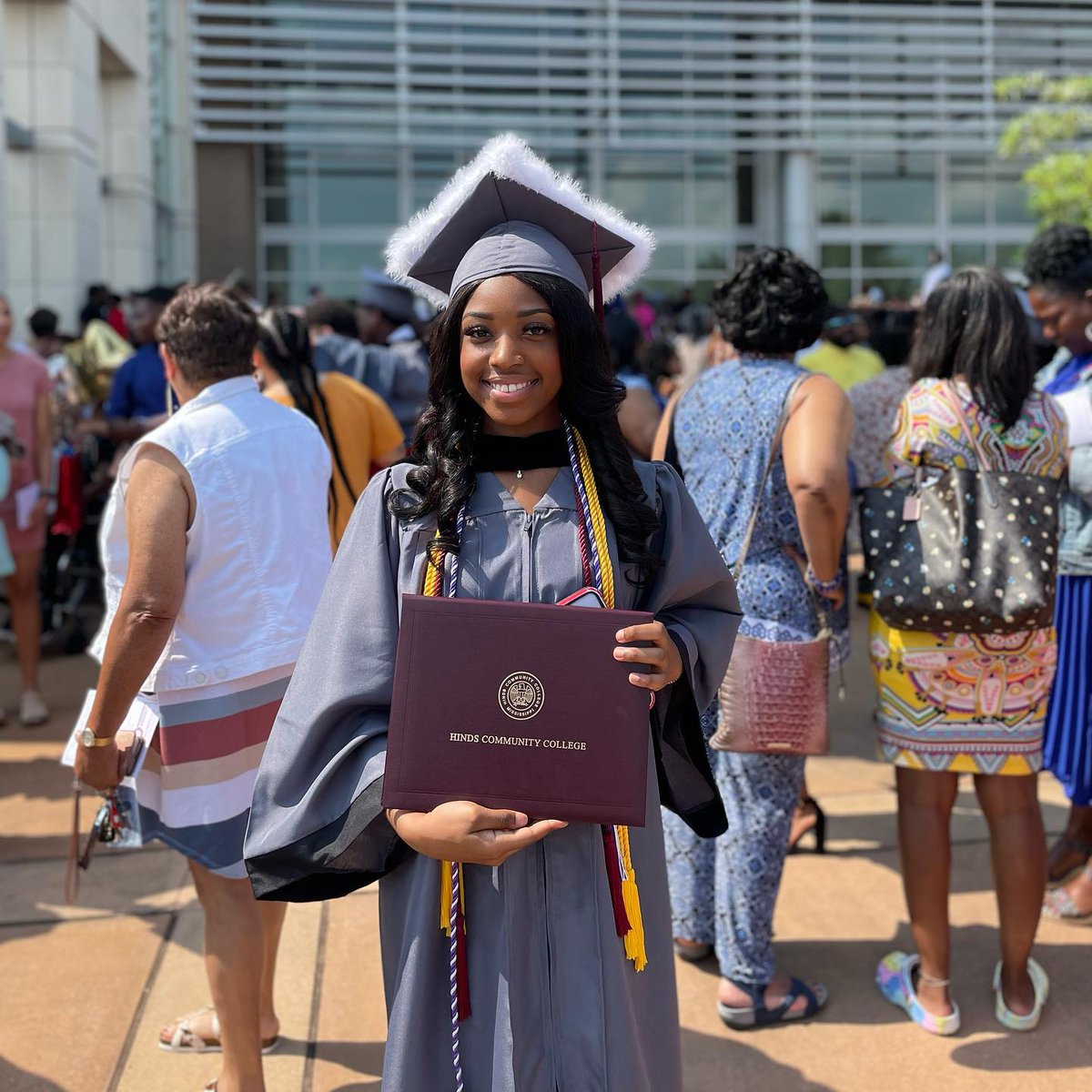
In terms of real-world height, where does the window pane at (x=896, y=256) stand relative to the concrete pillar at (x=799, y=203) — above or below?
below

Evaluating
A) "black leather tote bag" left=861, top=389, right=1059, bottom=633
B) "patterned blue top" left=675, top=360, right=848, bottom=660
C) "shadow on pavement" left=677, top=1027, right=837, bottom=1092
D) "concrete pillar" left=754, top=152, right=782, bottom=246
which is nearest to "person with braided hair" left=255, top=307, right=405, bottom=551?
"patterned blue top" left=675, top=360, right=848, bottom=660

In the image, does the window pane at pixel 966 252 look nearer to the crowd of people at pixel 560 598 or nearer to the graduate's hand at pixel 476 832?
the crowd of people at pixel 560 598

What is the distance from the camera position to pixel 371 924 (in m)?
4.13

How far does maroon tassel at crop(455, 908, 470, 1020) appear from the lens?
2074 millimetres

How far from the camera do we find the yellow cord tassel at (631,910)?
83.0 inches

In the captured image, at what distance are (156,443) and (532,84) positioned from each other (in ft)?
81.1

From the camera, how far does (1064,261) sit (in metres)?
3.99

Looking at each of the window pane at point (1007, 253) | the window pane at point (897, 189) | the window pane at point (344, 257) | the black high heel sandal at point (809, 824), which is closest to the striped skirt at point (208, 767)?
the black high heel sandal at point (809, 824)

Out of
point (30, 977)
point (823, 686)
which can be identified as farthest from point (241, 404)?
point (30, 977)

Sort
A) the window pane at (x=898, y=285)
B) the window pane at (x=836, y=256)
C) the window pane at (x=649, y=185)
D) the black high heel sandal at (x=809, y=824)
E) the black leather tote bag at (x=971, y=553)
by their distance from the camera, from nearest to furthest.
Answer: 1. the black leather tote bag at (x=971, y=553)
2. the black high heel sandal at (x=809, y=824)
3. the window pane at (x=649, y=185)
4. the window pane at (x=836, y=256)
5. the window pane at (x=898, y=285)

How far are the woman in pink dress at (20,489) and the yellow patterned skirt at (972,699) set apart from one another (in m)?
4.31

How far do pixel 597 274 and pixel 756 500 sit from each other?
1.34m

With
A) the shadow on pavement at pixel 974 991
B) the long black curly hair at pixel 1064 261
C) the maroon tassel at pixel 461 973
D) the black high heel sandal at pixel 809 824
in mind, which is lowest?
the shadow on pavement at pixel 974 991

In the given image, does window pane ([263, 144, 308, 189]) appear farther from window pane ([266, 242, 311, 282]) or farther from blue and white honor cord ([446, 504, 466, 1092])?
blue and white honor cord ([446, 504, 466, 1092])
